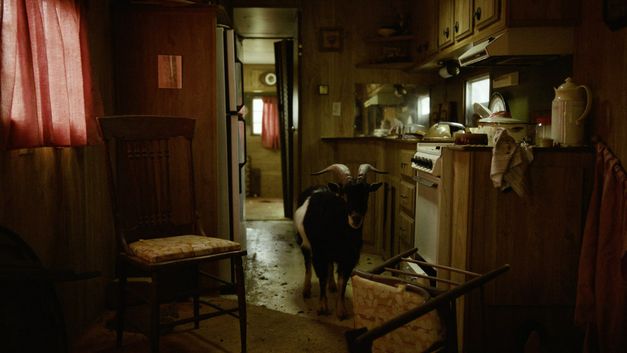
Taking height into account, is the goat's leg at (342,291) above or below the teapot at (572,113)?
below

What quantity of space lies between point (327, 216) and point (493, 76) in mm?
1831

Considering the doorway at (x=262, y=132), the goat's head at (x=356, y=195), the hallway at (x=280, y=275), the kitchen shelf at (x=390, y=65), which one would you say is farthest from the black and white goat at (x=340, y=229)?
the doorway at (x=262, y=132)

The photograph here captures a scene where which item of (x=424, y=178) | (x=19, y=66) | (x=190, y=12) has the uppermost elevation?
(x=190, y=12)

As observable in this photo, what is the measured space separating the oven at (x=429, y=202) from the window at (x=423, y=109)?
2.03 metres

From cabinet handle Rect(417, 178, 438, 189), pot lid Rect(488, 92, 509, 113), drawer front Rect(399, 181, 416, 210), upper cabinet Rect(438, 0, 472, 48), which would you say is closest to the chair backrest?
cabinet handle Rect(417, 178, 438, 189)

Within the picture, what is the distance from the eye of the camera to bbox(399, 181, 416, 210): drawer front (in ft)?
11.7

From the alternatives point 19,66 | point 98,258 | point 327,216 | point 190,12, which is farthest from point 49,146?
point 327,216

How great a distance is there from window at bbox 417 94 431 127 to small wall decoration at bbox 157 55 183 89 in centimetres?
296

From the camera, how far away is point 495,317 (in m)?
2.34

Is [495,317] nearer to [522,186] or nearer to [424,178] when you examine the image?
[522,186]

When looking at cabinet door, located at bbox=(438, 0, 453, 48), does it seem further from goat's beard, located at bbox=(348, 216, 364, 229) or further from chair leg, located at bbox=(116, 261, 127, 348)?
chair leg, located at bbox=(116, 261, 127, 348)

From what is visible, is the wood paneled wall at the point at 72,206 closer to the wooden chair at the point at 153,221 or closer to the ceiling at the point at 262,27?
the wooden chair at the point at 153,221

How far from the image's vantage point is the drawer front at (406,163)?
3650 millimetres

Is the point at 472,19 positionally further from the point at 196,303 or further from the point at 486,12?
the point at 196,303
